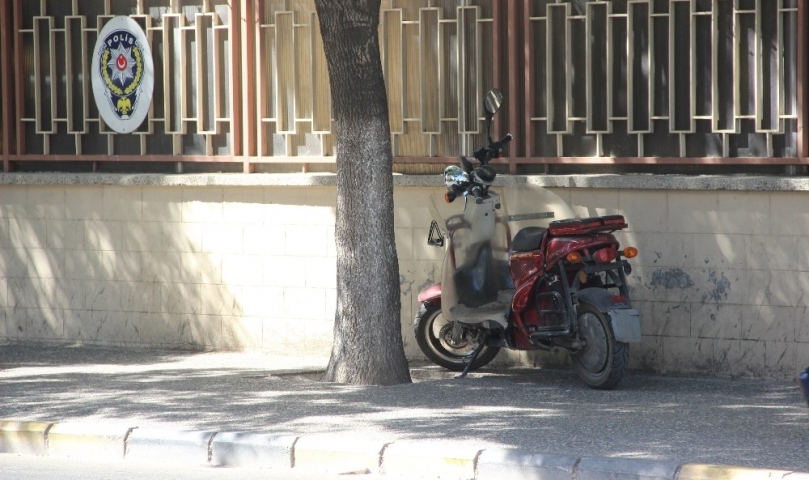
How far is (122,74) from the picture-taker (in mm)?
12422

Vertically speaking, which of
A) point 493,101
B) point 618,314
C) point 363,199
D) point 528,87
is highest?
point 528,87

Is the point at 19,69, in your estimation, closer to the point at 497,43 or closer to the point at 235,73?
the point at 235,73

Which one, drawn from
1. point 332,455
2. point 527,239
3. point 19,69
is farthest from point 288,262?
point 332,455

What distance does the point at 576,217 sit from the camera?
10.2 metres

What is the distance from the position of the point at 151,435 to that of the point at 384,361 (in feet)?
7.21

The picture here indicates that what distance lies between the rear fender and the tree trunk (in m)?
1.49

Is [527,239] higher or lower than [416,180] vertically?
lower

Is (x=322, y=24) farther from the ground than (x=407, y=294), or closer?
farther from the ground

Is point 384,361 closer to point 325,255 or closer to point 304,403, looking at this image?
point 304,403

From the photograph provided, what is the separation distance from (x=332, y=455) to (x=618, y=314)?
2653 millimetres

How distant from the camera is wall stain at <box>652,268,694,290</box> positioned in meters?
9.98

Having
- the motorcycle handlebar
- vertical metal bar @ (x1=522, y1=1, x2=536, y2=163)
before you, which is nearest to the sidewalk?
the motorcycle handlebar

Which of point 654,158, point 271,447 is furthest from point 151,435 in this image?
point 654,158

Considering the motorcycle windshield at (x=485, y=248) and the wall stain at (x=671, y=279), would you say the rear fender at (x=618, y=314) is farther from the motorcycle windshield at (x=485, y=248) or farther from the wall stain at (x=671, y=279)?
the wall stain at (x=671, y=279)
